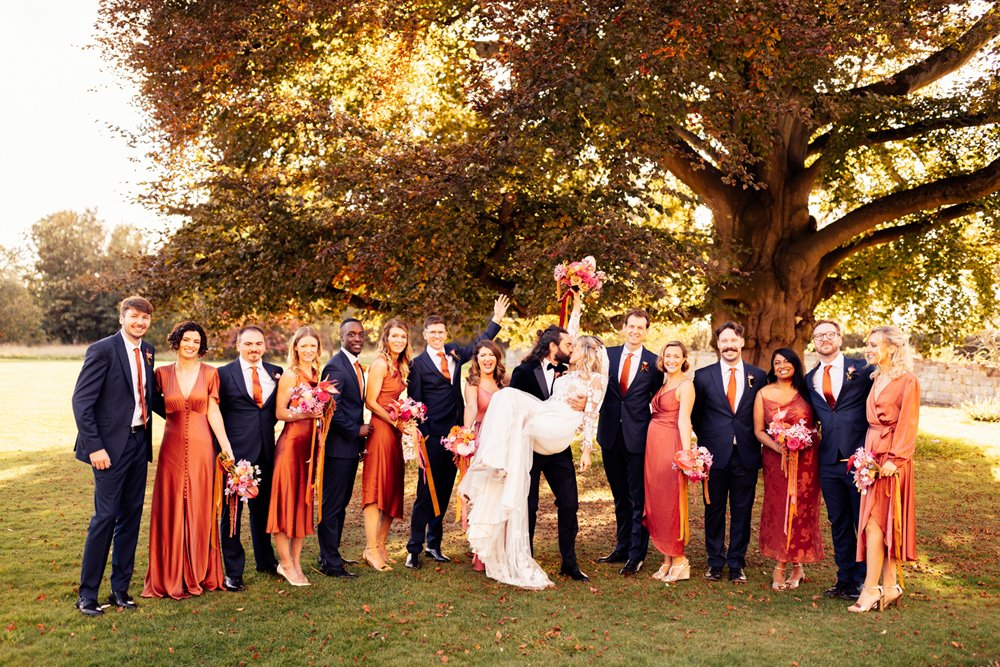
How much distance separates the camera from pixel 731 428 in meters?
7.66

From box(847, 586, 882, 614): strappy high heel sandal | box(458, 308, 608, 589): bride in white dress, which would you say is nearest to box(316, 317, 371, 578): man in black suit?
box(458, 308, 608, 589): bride in white dress

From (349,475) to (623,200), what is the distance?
6073 millimetres

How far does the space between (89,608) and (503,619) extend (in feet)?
9.84

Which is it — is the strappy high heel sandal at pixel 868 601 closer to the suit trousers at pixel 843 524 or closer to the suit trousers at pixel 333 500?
the suit trousers at pixel 843 524

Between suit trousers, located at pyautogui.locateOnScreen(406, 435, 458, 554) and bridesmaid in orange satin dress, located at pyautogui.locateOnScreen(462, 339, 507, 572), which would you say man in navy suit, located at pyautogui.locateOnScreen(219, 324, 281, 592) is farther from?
bridesmaid in orange satin dress, located at pyautogui.locateOnScreen(462, 339, 507, 572)

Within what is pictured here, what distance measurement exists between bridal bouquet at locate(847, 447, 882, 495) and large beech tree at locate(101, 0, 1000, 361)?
410cm

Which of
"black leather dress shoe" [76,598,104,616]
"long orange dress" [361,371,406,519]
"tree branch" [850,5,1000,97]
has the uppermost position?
"tree branch" [850,5,1000,97]

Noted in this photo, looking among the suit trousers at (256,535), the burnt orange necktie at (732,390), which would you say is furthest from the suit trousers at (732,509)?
the suit trousers at (256,535)

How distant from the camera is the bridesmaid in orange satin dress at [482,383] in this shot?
7.94m

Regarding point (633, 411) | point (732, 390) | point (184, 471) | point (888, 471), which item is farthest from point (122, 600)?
point (888, 471)

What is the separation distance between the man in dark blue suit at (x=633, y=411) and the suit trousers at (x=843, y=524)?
159 centimetres

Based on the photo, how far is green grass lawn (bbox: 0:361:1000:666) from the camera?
19.0 feet

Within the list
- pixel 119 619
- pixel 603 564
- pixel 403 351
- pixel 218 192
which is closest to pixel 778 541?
pixel 603 564

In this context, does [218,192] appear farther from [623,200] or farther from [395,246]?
[623,200]
